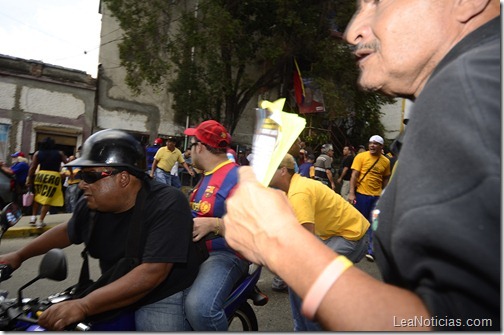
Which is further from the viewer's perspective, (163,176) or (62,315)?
(163,176)

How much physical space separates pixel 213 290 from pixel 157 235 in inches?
26.4

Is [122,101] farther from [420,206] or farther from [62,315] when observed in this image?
[420,206]

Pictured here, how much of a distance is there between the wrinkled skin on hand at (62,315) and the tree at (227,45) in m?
12.6

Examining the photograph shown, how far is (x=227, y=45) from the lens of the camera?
1427 cm

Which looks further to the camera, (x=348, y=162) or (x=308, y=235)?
(x=348, y=162)

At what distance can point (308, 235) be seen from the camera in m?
0.83

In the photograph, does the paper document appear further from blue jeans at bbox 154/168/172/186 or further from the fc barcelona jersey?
blue jeans at bbox 154/168/172/186

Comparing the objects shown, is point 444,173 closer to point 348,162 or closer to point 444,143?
point 444,143

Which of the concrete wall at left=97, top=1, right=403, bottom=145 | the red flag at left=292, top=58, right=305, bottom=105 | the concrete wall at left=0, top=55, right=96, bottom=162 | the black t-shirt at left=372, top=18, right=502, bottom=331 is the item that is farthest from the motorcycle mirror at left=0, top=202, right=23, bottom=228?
the concrete wall at left=97, top=1, right=403, bottom=145

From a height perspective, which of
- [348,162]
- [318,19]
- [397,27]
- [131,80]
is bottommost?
[348,162]

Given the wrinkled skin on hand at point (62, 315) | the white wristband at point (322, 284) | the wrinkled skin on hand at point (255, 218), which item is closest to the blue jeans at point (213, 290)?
the wrinkled skin on hand at point (62, 315)

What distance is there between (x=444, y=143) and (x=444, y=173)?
6 cm

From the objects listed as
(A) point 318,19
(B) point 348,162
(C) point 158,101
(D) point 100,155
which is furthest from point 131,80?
(D) point 100,155

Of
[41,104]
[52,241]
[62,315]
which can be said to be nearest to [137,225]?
[62,315]
